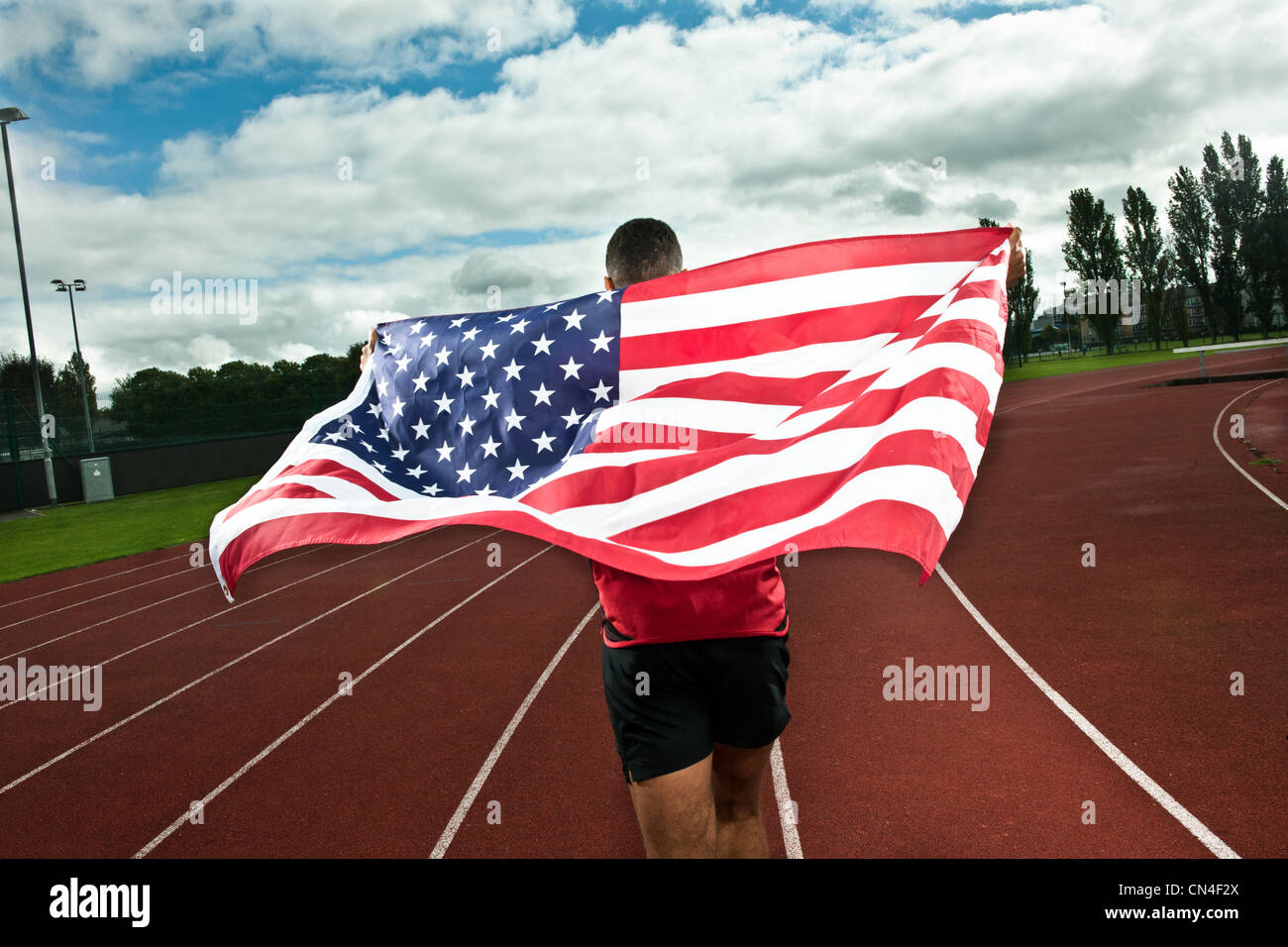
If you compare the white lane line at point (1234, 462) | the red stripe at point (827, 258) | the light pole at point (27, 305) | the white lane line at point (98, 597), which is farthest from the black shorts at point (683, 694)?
the light pole at point (27, 305)

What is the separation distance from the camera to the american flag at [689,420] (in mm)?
2234

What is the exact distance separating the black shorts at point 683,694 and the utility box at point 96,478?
2842cm

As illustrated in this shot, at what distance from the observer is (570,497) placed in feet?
8.11

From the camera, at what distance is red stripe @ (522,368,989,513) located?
2389 mm

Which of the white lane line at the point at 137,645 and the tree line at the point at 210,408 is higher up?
the tree line at the point at 210,408

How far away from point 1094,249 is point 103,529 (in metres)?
54.8

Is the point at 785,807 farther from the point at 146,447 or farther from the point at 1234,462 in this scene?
the point at 146,447

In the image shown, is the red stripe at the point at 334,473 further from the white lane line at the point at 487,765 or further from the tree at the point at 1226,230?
the tree at the point at 1226,230

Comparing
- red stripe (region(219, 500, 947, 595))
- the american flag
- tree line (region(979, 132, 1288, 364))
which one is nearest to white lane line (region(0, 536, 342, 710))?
the american flag

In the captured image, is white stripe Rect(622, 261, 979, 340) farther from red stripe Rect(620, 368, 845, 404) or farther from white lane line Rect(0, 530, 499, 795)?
white lane line Rect(0, 530, 499, 795)

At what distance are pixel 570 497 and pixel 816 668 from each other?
13.9 ft

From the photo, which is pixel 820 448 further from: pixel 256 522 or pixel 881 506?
pixel 256 522

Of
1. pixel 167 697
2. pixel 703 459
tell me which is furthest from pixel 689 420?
pixel 167 697

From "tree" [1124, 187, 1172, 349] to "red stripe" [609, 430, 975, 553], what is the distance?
2397 inches
